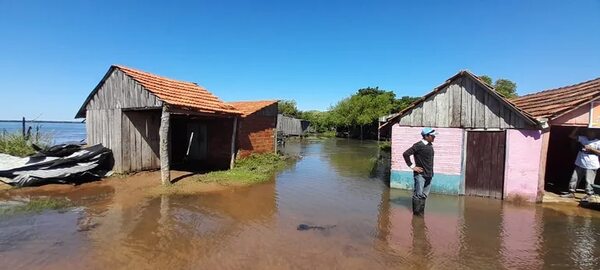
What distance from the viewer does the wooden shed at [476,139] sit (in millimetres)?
9523

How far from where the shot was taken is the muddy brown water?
17.5ft

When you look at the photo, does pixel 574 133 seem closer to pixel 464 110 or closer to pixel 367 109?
pixel 464 110

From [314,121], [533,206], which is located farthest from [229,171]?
[314,121]

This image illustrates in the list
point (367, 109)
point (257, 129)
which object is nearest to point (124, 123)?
point (257, 129)

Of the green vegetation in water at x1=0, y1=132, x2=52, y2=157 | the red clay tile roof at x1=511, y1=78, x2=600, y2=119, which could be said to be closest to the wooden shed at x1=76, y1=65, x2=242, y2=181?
the green vegetation in water at x1=0, y1=132, x2=52, y2=157

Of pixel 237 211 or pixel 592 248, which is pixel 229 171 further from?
pixel 592 248

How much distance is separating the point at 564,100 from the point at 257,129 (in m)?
12.2

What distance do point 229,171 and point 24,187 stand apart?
6422mm

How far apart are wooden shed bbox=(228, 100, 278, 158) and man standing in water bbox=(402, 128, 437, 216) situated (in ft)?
29.5

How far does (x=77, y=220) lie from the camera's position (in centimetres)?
728

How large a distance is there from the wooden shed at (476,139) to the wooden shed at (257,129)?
25.1ft

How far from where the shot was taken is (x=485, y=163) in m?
10.0

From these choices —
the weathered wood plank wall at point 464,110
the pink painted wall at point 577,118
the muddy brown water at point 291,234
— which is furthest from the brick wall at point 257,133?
the pink painted wall at point 577,118

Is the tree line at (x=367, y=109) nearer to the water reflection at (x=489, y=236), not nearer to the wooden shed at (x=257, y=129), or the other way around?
the wooden shed at (x=257, y=129)
